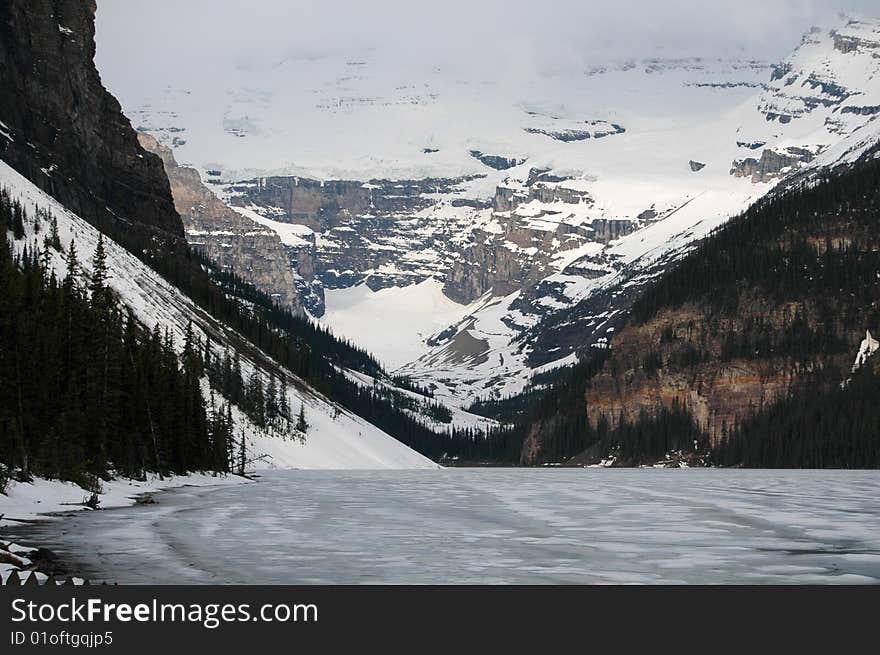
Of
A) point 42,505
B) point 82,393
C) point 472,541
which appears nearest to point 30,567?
point 472,541

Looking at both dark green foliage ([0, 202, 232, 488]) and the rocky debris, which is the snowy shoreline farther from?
dark green foliage ([0, 202, 232, 488])

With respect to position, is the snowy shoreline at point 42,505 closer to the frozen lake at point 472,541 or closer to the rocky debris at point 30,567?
the rocky debris at point 30,567

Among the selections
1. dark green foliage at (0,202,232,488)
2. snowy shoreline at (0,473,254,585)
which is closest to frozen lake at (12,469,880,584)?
snowy shoreline at (0,473,254,585)

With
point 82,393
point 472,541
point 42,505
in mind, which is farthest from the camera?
point 82,393

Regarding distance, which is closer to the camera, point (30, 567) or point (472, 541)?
point (30, 567)

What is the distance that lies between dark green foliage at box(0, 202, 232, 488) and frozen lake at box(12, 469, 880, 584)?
7391mm

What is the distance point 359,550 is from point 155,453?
2265 inches

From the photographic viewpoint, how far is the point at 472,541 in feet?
158

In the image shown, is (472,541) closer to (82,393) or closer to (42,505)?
(42,505)

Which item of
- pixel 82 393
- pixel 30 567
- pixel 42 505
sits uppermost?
pixel 30 567

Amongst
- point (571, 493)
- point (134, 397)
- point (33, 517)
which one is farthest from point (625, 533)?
point (134, 397)

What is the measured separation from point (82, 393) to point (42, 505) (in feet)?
90.0

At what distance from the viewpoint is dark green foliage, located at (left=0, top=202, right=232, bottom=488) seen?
71875mm

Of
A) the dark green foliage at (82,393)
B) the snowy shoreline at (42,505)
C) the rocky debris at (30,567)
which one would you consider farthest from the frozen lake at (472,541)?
the dark green foliage at (82,393)
